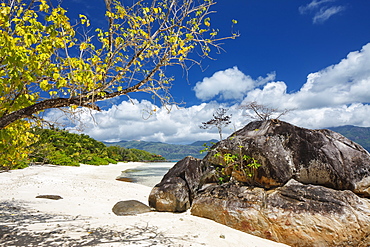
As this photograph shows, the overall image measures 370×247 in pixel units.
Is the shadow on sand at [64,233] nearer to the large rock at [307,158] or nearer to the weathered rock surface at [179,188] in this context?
the weathered rock surface at [179,188]

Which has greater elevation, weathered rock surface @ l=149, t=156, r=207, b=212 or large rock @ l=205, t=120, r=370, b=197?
large rock @ l=205, t=120, r=370, b=197

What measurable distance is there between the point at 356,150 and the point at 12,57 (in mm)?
10514

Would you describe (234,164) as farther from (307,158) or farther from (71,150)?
(71,150)

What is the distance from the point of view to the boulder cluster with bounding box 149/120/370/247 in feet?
22.3

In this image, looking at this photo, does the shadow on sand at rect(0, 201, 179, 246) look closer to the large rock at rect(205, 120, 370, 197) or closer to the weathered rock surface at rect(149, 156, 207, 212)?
the weathered rock surface at rect(149, 156, 207, 212)

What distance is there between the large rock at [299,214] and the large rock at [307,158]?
0.39 m

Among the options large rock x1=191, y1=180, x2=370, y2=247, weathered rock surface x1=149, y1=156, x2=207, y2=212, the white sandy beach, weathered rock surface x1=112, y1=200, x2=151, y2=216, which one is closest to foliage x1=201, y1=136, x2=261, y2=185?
large rock x1=191, y1=180, x2=370, y2=247

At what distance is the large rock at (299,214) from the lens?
6645 millimetres

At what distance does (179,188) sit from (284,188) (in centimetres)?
452

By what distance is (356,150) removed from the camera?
27.0 ft

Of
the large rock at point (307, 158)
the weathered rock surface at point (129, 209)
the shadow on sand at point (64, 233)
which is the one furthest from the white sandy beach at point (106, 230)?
the large rock at point (307, 158)

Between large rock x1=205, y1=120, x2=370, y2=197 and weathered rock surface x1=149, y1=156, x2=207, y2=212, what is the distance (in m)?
2.66

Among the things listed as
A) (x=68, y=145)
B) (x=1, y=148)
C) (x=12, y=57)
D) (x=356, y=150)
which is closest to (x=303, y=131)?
(x=356, y=150)

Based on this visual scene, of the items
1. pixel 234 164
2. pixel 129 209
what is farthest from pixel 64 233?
pixel 234 164
